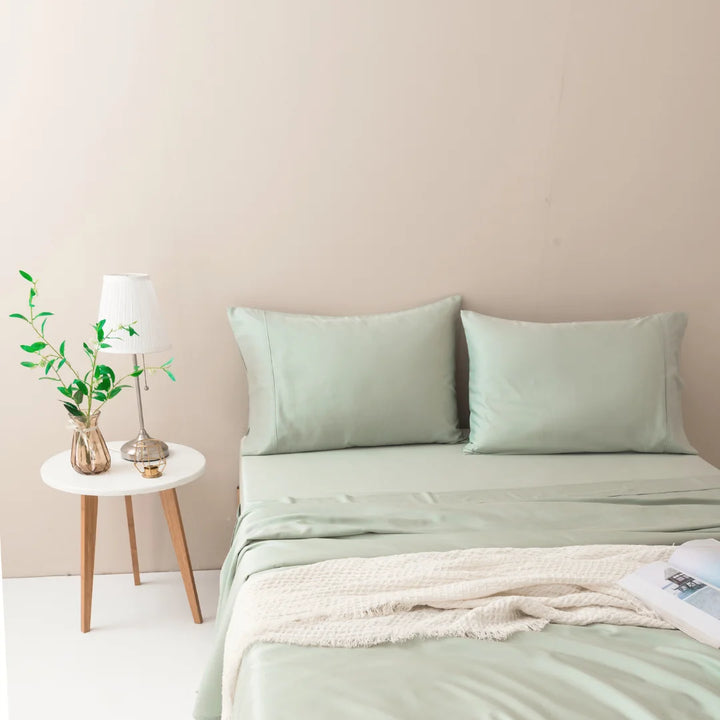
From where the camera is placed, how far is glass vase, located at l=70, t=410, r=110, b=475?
2271mm

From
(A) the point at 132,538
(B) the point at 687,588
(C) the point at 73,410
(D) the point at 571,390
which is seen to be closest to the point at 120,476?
(C) the point at 73,410

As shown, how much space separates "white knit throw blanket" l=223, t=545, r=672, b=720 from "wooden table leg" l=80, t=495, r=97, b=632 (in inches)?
34.3

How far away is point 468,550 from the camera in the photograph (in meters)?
1.73

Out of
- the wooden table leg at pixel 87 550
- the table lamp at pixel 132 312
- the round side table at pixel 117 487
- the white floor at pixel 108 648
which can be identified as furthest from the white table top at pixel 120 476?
the white floor at pixel 108 648

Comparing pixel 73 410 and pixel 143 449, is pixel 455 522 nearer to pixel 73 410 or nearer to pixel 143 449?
pixel 143 449

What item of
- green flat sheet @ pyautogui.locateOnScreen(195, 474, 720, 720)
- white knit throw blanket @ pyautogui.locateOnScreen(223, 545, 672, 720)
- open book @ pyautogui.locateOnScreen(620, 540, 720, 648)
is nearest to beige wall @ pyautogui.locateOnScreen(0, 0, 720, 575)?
green flat sheet @ pyautogui.locateOnScreen(195, 474, 720, 720)

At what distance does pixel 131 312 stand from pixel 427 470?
971 millimetres

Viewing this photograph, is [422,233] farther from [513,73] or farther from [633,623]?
[633,623]

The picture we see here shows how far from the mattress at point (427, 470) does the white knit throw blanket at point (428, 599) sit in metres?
0.50

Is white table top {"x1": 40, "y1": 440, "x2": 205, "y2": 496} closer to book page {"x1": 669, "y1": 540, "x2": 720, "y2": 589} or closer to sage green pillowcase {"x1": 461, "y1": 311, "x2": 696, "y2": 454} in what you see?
sage green pillowcase {"x1": 461, "y1": 311, "x2": 696, "y2": 454}

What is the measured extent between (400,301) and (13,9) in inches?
57.7

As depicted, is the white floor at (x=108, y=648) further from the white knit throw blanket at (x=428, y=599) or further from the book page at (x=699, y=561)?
the book page at (x=699, y=561)

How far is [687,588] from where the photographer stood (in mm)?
1572

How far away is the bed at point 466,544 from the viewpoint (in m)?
1.29
